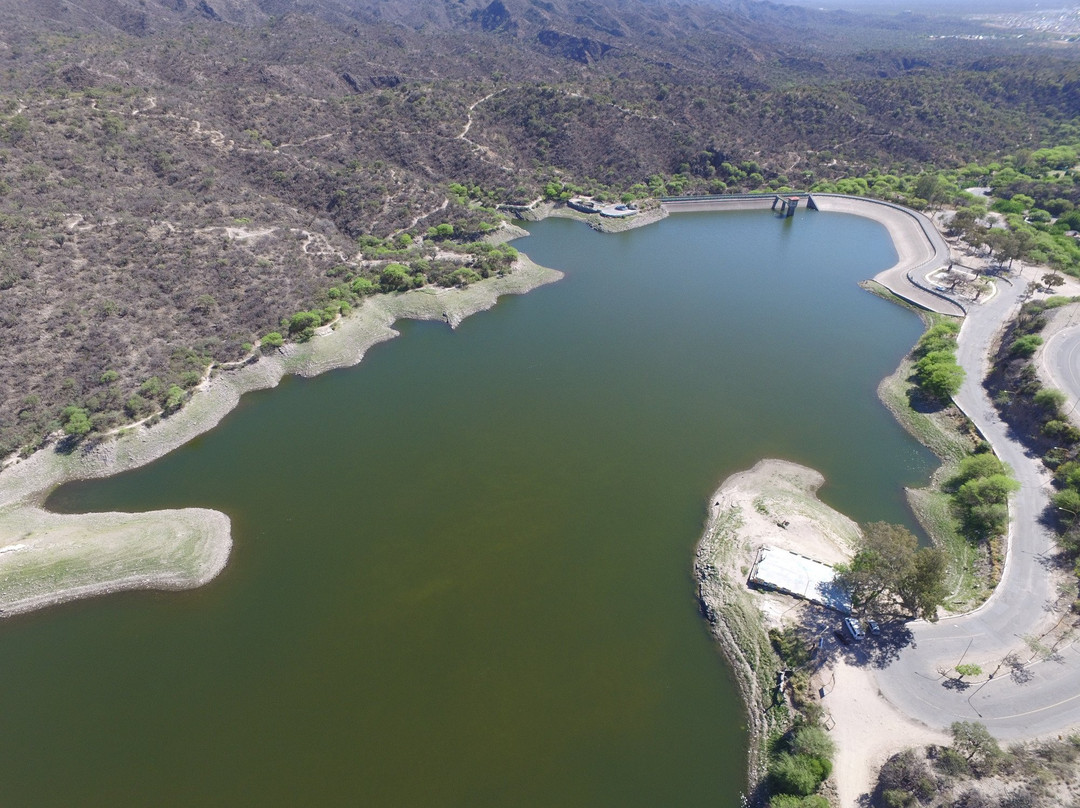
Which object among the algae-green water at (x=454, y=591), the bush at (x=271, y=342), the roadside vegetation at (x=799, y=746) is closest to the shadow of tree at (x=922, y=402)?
the algae-green water at (x=454, y=591)

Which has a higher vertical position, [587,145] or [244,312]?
[587,145]

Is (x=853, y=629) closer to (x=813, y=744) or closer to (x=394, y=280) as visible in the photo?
(x=813, y=744)

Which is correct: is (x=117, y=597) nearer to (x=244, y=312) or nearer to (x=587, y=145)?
(x=244, y=312)

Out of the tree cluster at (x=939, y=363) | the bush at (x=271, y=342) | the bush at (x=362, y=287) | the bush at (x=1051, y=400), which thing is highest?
the bush at (x=1051, y=400)

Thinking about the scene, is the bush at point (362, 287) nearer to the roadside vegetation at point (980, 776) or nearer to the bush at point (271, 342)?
the bush at point (271, 342)

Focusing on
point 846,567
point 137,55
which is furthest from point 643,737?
point 137,55
